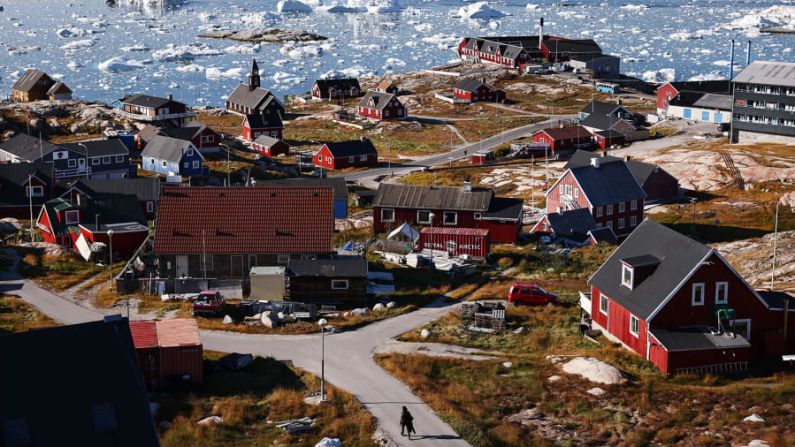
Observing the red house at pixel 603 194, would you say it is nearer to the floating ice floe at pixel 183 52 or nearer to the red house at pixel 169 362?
the red house at pixel 169 362

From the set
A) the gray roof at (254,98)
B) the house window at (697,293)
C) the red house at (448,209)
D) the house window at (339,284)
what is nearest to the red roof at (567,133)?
the gray roof at (254,98)

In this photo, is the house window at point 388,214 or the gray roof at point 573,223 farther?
the gray roof at point 573,223

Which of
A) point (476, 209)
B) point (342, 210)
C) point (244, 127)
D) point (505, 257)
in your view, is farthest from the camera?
point (244, 127)

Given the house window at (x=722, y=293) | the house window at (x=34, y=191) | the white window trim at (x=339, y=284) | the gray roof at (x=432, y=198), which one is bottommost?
the house window at (x=34, y=191)

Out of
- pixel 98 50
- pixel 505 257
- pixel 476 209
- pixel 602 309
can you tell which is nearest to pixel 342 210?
pixel 476 209

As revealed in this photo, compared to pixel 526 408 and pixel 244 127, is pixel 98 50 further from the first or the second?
pixel 526 408

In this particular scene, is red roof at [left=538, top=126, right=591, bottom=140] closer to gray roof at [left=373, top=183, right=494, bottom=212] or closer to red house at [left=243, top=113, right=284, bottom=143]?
red house at [left=243, top=113, right=284, bottom=143]

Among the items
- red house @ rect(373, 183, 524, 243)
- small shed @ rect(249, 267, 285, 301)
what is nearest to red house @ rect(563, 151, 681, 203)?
red house @ rect(373, 183, 524, 243)
